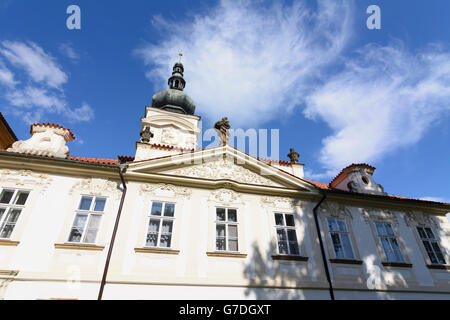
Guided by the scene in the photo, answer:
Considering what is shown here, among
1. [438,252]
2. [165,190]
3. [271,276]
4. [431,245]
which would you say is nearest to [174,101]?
[165,190]

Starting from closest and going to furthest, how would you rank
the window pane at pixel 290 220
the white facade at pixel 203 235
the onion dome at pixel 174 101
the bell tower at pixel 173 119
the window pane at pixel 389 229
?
the white facade at pixel 203 235, the window pane at pixel 290 220, the window pane at pixel 389 229, the bell tower at pixel 173 119, the onion dome at pixel 174 101

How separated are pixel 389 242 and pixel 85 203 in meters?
12.3

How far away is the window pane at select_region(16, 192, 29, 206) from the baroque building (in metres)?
0.05

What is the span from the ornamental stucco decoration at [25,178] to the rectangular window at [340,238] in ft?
36.6

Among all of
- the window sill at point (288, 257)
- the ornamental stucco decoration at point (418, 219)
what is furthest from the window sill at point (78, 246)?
the ornamental stucco decoration at point (418, 219)

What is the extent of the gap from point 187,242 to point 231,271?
5.96 ft

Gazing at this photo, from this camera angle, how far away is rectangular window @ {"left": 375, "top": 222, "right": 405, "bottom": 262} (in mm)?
11405

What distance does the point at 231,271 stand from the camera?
31.6 ft

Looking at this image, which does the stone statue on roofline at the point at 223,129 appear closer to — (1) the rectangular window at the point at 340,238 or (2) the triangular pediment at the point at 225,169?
(2) the triangular pediment at the point at 225,169

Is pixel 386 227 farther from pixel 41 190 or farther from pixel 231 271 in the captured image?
pixel 41 190

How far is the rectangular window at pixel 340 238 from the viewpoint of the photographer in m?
11.0

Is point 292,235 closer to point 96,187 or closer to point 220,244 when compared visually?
point 220,244

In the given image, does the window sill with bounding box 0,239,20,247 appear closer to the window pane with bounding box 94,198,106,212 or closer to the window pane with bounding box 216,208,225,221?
the window pane with bounding box 94,198,106,212
